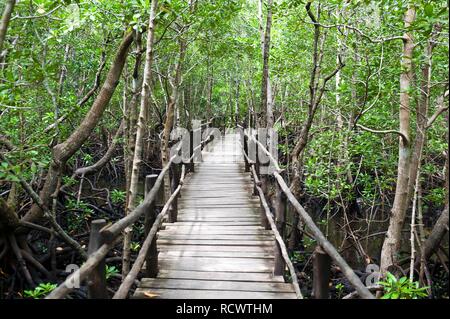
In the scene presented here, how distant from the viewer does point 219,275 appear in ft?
13.1

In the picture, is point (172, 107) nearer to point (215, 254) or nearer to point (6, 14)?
point (215, 254)

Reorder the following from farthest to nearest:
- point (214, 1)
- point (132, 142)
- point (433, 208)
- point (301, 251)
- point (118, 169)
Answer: point (118, 169)
point (433, 208)
point (301, 251)
point (214, 1)
point (132, 142)

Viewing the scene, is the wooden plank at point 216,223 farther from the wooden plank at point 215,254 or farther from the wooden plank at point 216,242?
the wooden plank at point 215,254

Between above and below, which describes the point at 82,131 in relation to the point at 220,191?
above

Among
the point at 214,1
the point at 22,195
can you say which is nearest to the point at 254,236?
the point at 214,1

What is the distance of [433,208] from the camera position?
10234mm

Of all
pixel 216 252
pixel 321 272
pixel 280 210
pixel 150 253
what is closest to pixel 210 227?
pixel 216 252

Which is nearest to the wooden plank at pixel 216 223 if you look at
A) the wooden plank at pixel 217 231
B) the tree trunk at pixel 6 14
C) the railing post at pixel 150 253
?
the wooden plank at pixel 217 231

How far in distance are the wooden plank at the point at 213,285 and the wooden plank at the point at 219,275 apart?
0.23 ft

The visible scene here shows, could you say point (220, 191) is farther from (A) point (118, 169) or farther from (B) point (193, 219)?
(A) point (118, 169)

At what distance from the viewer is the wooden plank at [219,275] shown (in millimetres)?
3908

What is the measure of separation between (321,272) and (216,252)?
2.15m

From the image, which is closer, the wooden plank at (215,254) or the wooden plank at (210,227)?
the wooden plank at (215,254)

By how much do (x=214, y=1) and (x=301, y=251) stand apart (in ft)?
17.4
